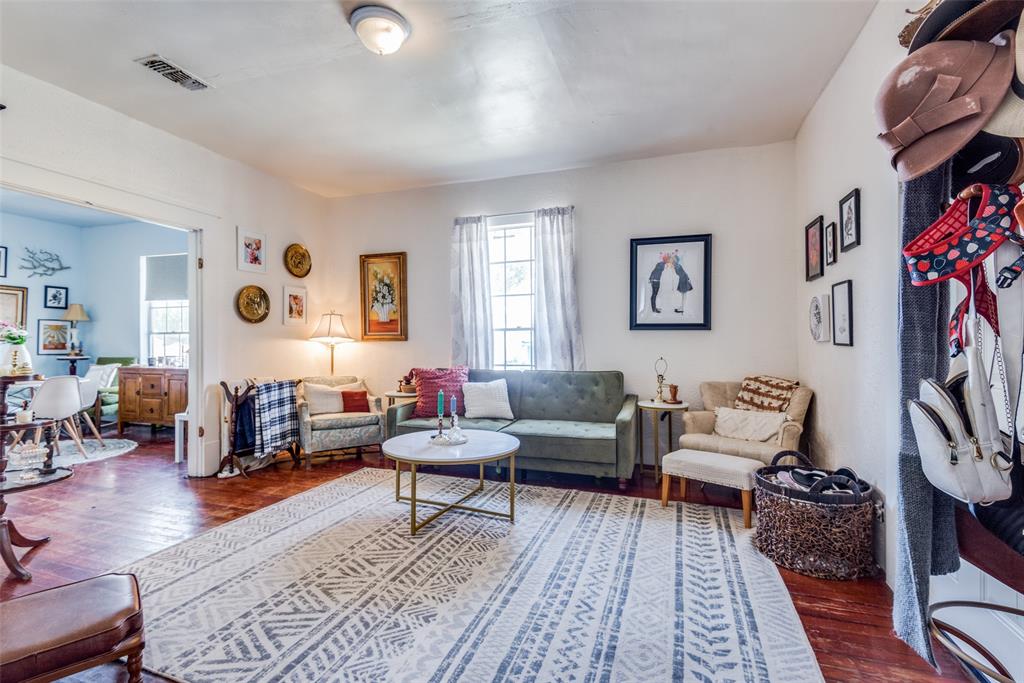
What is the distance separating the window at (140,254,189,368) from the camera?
20.5 ft

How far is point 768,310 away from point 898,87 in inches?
121

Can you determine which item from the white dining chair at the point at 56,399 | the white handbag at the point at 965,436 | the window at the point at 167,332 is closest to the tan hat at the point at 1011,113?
the white handbag at the point at 965,436

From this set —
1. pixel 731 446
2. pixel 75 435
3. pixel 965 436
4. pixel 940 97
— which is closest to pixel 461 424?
pixel 731 446

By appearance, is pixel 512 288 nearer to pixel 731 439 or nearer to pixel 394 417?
pixel 394 417

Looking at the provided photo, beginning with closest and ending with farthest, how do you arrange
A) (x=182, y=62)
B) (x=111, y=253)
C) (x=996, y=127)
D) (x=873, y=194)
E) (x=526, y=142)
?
1. (x=996, y=127)
2. (x=873, y=194)
3. (x=182, y=62)
4. (x=526, y=142)
5. (x=111, y=253)

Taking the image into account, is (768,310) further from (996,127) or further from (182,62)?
(182,62)

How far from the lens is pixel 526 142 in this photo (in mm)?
3795

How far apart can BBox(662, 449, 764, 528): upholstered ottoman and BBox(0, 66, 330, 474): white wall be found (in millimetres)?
3866

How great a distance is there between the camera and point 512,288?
4676 millimetres

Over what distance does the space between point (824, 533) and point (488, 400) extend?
270cm

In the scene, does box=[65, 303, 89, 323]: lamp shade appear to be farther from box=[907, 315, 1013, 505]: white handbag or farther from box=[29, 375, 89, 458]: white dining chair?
box=[907, 315, 1013, 505]: white handbag

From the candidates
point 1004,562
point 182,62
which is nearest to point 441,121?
point 182,62

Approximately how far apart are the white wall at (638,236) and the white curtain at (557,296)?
0.13m

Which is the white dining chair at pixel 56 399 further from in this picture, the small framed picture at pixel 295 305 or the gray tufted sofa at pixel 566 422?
the gray tufted sofa at pixel 566 422
